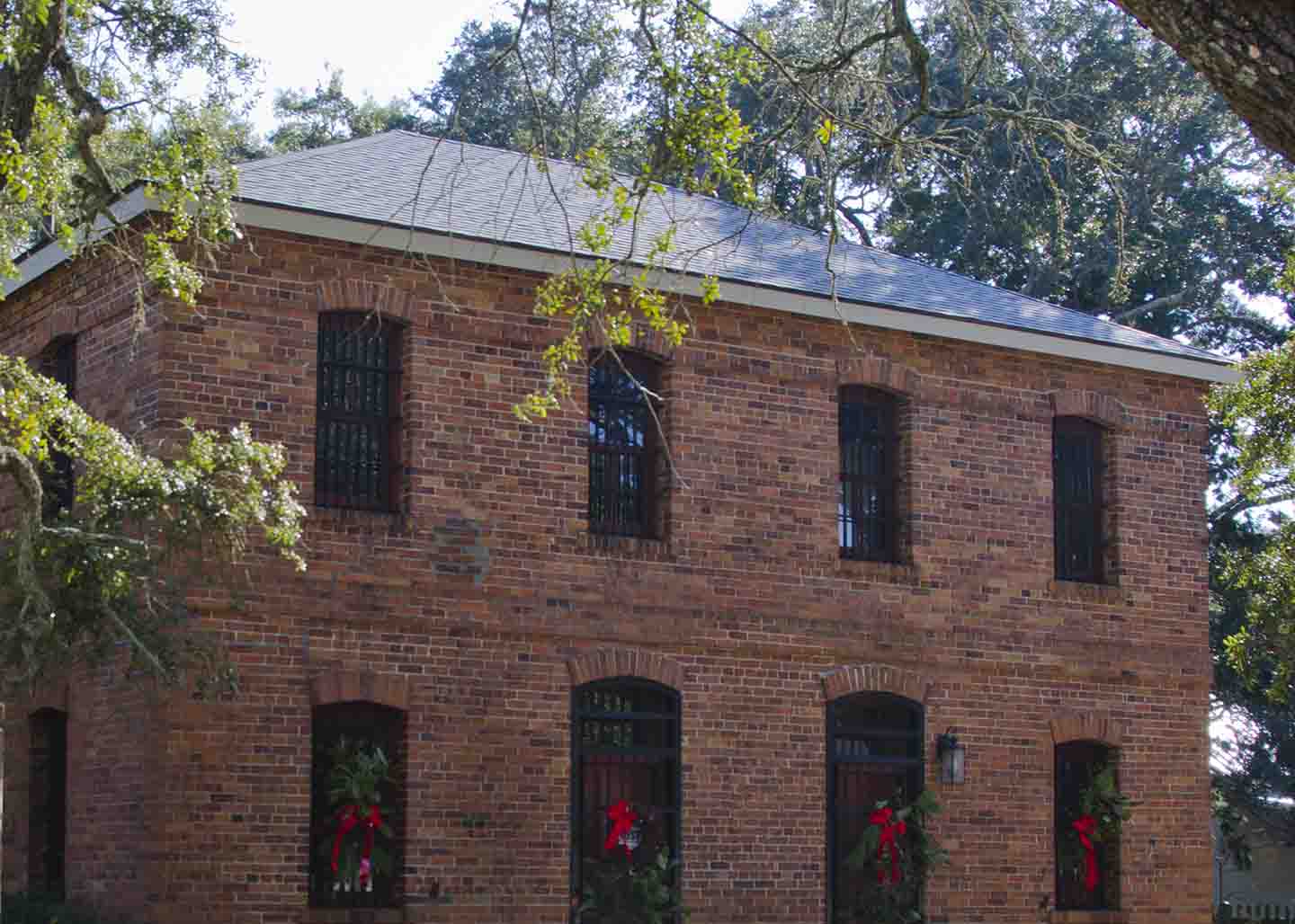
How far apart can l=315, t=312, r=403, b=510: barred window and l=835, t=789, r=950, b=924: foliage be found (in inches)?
226

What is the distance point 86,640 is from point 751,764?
622 cm

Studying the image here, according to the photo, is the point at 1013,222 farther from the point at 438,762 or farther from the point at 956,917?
the point at 438,762

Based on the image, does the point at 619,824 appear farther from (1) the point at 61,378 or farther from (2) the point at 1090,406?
(2) the point at 1090,406

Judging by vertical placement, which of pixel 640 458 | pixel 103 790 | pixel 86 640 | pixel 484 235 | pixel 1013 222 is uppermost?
pixel 1013 222

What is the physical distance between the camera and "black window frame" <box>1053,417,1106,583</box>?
21.8 meters

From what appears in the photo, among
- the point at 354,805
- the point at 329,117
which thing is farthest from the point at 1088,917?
the point at 329,117

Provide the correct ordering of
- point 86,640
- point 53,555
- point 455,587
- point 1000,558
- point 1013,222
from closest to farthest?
point 53,555 → point 86,640 → point 455,587 → point 1000,558 → point 1013,222

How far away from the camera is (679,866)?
1842cm

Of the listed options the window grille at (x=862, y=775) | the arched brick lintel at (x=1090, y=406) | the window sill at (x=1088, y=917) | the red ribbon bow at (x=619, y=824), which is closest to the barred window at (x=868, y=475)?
the window grille at (x=862, y=775)

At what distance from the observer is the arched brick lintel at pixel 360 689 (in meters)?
16.8

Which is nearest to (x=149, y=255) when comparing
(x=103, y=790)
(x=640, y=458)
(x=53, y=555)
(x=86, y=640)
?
(x=53, y=555)

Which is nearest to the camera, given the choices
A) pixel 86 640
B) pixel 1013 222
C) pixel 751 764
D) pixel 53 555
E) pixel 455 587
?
pixel 53 555

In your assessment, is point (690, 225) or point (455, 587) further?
point (690, 225)

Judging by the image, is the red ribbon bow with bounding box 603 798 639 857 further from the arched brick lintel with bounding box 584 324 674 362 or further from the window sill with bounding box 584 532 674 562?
the arched brick lintel with bounding box 584 324 674 362
